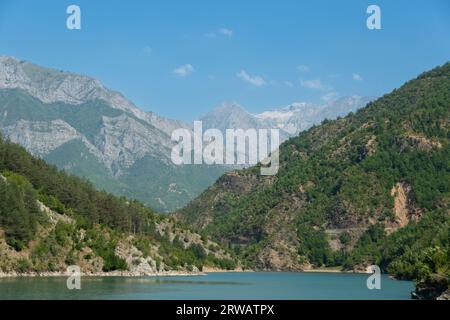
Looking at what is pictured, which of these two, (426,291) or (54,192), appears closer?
(426,291)

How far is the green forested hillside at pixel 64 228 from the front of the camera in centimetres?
13288

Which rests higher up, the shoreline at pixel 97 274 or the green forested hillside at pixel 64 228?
the green forested hillside at pixel 64 228

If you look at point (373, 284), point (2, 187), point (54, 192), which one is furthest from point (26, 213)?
point (373, 284)

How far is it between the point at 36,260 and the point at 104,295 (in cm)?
4341

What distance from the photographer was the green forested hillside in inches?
5231

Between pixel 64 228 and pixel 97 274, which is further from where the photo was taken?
pixel 64 228

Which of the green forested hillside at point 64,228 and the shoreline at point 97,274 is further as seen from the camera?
the green forested hillside at point 64,228

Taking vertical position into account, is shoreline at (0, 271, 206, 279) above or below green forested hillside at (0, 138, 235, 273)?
below

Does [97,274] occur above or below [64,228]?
below

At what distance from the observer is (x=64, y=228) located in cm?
14525

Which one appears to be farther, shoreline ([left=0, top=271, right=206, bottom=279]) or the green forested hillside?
the green forested hillside
